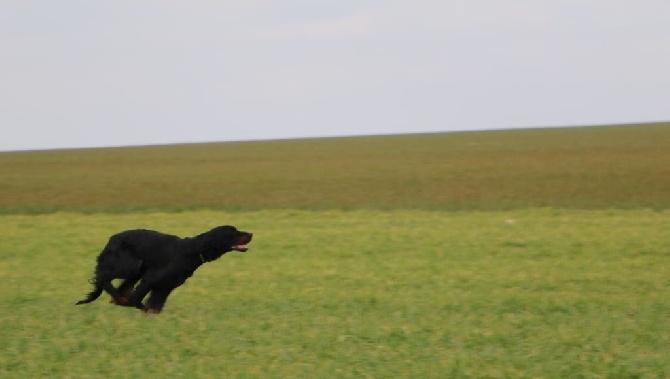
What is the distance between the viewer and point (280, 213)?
28.4 meters

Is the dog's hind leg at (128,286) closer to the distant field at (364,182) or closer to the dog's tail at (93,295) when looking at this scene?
the dog's tail at (93,295)

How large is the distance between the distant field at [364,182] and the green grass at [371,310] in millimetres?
10846

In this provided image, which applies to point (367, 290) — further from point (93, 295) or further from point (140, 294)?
point (93, 295)

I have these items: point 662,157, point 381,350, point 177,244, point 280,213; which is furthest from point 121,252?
point 662,157

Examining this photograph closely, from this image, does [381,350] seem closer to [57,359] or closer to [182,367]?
[182,367]

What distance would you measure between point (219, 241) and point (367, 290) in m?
2.68

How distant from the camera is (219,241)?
1214 centimetres

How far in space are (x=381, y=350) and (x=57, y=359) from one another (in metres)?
2.92

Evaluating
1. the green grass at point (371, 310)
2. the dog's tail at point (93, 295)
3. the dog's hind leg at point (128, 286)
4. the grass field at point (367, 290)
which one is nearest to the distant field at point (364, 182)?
the grass field at point (367, 290)

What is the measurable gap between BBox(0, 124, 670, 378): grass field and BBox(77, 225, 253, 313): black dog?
10.0 inches

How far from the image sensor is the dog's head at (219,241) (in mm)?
12109

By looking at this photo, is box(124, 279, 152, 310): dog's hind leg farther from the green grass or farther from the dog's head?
the dog's head

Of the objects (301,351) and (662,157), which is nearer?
(301,351)

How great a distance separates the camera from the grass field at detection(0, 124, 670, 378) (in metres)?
9.53
